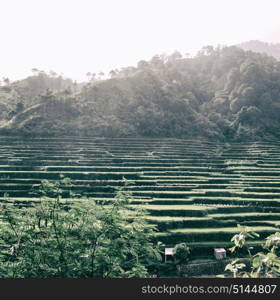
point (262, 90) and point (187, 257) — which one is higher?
point (262, 90)

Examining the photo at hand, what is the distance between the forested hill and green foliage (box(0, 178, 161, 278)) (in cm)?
3243

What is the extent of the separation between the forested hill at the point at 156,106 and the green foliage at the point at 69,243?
1277 inches

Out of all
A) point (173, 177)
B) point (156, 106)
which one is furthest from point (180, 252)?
point (156, 106)

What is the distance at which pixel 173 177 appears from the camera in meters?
28.8

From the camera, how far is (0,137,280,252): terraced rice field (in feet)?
69.4

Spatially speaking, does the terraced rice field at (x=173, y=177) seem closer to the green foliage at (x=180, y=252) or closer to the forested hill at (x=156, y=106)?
the green foliage at (x=180, y=252)

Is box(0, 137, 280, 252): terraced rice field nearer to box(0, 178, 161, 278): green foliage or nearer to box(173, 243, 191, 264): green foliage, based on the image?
box(173, 243, 191, 264): green foliage

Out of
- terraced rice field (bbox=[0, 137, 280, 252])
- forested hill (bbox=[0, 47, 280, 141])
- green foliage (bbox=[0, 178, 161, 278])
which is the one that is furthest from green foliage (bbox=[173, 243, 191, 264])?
forested hill (bbox=[0, 47, 280, 141])

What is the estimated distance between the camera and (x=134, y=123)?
139 feet

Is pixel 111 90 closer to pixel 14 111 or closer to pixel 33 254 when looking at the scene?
pixel 14 111

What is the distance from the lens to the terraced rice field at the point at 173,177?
2114cm

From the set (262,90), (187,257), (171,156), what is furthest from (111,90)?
(187,257)

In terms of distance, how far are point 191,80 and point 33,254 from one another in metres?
55.3

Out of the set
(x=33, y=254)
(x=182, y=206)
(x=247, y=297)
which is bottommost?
(x=182, y=206)
